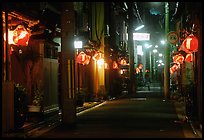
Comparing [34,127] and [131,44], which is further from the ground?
[131,44]

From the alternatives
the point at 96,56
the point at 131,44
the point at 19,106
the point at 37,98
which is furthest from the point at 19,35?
the point at 131,44

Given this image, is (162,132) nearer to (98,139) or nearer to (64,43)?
(98,139)

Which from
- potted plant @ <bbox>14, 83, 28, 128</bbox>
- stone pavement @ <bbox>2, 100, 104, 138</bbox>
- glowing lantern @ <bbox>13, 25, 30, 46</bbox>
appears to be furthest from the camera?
glowing lantern @ <bbox>13, 25, 30, 46</bbox>

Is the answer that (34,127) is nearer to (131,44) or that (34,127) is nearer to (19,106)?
(19,106)

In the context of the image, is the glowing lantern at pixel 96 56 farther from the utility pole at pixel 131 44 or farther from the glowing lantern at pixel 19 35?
the glowing lantern at pixel 19 35

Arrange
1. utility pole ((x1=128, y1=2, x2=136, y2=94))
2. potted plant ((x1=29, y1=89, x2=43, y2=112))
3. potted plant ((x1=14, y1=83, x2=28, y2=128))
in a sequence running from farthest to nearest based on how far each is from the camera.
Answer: utility pole ((x1=128, y1=2, x2=136, y2=94))
potted plant ((x1=29, y1=89, x2=43, y2=112))
potted plant ((x1=14, y1=83, x2=28, y2=128))

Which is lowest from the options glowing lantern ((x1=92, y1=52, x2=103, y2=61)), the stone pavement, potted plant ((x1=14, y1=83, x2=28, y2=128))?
the stone pavement

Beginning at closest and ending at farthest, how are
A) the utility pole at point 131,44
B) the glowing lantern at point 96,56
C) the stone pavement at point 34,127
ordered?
the stone pavement at point 34,127
the glowing lantern at point 96,56
the utility pole at point 131,44

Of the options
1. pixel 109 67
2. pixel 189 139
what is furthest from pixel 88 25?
pixel 189 139

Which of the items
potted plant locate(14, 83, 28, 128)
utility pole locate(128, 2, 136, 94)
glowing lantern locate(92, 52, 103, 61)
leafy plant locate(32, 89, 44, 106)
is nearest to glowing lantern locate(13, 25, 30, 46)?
potted plant locate(14, 83, 28, 128)

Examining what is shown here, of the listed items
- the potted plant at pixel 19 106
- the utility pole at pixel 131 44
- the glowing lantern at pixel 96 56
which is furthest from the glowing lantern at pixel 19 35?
the utility pole at pixel 131 44

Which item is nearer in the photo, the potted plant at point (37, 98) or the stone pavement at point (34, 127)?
the stone pavement at point (34, 127)

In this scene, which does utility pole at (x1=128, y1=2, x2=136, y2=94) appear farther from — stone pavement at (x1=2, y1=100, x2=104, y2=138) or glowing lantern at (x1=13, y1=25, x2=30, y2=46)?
glowing lantern at (x1=13, y1=25, x2=30, y2=46)

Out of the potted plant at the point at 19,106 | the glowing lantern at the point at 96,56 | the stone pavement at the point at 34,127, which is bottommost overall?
the stone pavement at the point at 34,127
